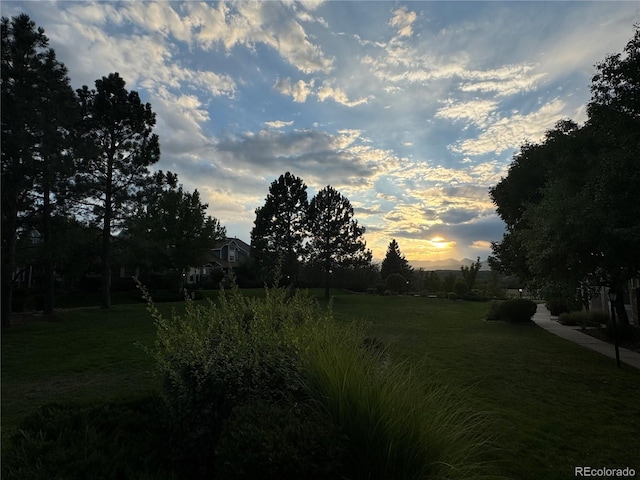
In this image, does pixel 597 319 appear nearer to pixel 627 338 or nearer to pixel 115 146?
pixel 627 338

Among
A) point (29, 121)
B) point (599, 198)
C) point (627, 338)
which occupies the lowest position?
point (627, 338)

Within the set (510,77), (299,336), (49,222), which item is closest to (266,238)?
(49,222)

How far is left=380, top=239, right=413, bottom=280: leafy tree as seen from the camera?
48.1 metres

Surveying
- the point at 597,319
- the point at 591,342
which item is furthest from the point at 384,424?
the point at 597,319

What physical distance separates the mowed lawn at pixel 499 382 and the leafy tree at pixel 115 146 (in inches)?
270

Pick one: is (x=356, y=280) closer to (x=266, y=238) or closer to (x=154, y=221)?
(x=266, y=238)

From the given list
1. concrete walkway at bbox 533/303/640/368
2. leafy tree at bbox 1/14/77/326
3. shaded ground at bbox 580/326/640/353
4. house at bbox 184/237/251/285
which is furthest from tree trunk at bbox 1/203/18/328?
house at bbox 184/237/251/285

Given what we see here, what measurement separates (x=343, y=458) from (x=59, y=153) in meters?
14.6

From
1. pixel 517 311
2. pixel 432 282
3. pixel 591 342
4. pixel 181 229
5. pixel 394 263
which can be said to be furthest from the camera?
pixel 394 263

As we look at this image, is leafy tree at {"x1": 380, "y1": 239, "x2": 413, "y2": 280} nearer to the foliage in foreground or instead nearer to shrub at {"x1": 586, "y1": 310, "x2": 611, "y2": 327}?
shrub at {"x1": 586, "y1": 310, "x2": 611, "y2": 327}

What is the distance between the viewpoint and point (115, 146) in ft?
61.8

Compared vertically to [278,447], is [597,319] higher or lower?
lower

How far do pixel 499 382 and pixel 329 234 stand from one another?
22.6 meters

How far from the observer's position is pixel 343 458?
92.3 inches
